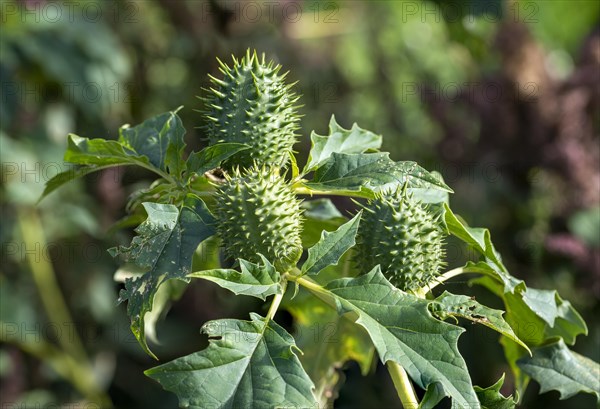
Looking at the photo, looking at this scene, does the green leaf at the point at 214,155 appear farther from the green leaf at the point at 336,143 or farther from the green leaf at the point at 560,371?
the green leaf at the point at 560,371

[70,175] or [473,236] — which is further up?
[70,175]

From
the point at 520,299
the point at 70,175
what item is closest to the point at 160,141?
the point at 70,175

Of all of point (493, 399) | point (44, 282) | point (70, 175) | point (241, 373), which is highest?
point (70, 175)

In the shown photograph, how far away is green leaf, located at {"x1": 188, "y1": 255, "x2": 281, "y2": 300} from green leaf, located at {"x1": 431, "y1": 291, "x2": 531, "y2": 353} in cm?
28

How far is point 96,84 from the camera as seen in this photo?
3.11 metres

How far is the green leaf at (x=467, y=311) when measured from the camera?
1.29 meters

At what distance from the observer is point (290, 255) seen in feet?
4.55

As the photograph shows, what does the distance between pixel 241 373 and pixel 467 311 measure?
385 millimetres

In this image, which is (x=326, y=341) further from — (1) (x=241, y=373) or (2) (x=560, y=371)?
(1) (x=241, y=373)

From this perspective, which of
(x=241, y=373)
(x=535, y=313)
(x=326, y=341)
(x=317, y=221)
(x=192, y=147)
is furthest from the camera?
(x=192, y=147)

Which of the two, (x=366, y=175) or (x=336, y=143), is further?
(x=336, y=143)

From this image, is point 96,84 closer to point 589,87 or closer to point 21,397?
point 21,397

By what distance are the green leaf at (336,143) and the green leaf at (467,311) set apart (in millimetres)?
338

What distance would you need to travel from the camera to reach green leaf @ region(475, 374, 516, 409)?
1289 mm
